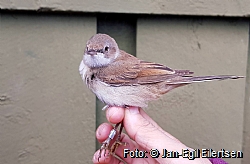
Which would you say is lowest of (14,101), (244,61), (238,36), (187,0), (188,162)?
(188,162)

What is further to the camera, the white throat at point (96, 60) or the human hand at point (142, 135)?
the white throat at point (96, 60)

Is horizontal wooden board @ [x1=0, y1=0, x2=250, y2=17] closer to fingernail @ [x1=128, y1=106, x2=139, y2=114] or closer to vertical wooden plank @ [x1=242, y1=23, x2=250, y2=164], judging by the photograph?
vertical wooden plank @ [x1=242, y1=23, x2=250, y2=164]

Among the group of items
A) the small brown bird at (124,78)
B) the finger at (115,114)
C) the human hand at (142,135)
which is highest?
the small brown bird at (124,78)

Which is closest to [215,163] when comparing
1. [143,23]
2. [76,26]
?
[143,23]

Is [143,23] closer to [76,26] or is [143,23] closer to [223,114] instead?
[76,26]

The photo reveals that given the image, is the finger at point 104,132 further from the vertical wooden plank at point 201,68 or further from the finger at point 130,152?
the vertical wooden plank at point 201,68

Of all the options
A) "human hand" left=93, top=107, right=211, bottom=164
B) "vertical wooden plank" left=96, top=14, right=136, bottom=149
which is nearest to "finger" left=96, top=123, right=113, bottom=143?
"human hand" left=93, top=107, right=211, bottom=164

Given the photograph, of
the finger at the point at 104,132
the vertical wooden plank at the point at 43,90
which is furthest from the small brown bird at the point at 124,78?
the vertical wooden plank at the point at 43,90
